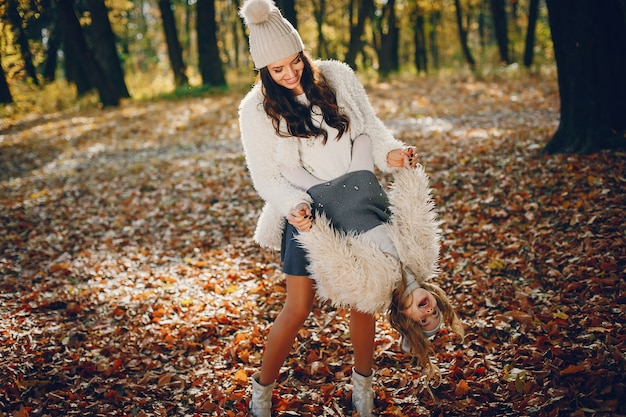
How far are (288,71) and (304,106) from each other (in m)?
0.21

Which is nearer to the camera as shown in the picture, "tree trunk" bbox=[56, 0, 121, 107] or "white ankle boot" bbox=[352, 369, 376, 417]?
"white ankle boot" bbox=[352, 369, 376, 417]

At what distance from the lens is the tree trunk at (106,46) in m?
14.7

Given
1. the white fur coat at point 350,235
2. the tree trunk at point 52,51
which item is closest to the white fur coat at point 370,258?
the white fur coat at point 350,235

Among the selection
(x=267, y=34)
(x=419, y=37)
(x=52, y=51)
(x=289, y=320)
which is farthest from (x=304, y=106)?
(x=419, y=37)

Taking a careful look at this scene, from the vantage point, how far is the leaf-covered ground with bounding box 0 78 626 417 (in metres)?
3.11

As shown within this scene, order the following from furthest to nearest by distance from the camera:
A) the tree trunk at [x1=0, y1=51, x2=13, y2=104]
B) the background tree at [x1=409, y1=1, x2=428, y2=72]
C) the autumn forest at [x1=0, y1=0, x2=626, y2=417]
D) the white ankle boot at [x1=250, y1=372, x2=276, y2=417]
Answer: the background tree at [x1=409, y1=1, x2=428, y2=72]
the tree trunk at [x1=0, y1=51, x2=13, y2=104]
the autumn forest at [x1=0, y1=0, x2=626, y2=417]
the white ankle boot at [x1=250, y1=372, x2=276, y2=417]

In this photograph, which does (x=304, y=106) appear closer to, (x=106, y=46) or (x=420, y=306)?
(x=420, y=306)

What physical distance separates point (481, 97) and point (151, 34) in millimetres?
30190

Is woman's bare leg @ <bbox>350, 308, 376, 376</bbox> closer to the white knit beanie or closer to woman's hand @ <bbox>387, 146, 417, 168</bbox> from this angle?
woman's hand @ <bbox>387, 146, 417, 168</bbox>

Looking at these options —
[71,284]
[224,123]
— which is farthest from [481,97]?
[71,284]

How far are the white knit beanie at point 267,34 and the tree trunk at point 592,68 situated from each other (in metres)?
4.20

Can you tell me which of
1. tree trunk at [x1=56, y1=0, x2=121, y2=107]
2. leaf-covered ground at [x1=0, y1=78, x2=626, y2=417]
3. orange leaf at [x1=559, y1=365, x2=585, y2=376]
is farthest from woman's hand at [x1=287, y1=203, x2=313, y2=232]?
tree trunk at [x1=56, y1=0, x2=121, y2=107]

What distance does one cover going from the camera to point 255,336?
3.91 m

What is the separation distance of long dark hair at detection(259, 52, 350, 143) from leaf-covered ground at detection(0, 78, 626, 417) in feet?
5.96
